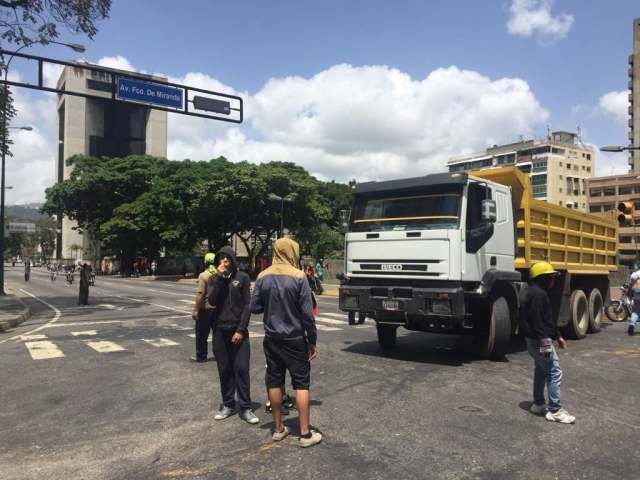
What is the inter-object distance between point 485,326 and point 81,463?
21.6 feet

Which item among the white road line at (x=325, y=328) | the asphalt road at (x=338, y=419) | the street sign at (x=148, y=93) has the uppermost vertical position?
the street sign at (x=148, y=93)

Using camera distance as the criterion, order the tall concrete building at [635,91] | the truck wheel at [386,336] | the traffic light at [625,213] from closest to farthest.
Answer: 1. the truck wheel at [386,336]
2. the traffic light at [625,213]
3. the tall concrete building at [635,91]

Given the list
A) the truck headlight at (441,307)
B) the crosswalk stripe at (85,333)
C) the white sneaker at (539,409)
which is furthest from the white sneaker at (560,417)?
the crosswalk stripe at (85,333)

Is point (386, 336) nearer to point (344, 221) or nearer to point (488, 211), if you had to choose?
point (344, 221)

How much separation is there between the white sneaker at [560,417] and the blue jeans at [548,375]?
1.8 inches

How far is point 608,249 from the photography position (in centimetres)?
1341

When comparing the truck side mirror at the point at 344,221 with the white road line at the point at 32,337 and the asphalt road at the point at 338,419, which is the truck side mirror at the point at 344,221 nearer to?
the asphalt road at the point at 338,419

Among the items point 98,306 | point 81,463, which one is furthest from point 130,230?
point 81,463

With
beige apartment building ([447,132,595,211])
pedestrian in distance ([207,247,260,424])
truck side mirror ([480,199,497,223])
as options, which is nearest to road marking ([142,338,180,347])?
pedestrian in distance ([207,247,260,424])

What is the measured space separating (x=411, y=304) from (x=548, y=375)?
2.76 m

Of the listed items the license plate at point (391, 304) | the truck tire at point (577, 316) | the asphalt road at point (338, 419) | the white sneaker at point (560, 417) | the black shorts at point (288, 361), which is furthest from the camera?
the truck tire at point (577, 316)

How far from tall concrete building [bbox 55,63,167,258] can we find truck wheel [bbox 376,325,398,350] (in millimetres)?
83418

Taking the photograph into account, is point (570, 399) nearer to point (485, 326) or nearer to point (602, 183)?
point (485, 326)

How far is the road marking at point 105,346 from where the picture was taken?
32.8 ft
